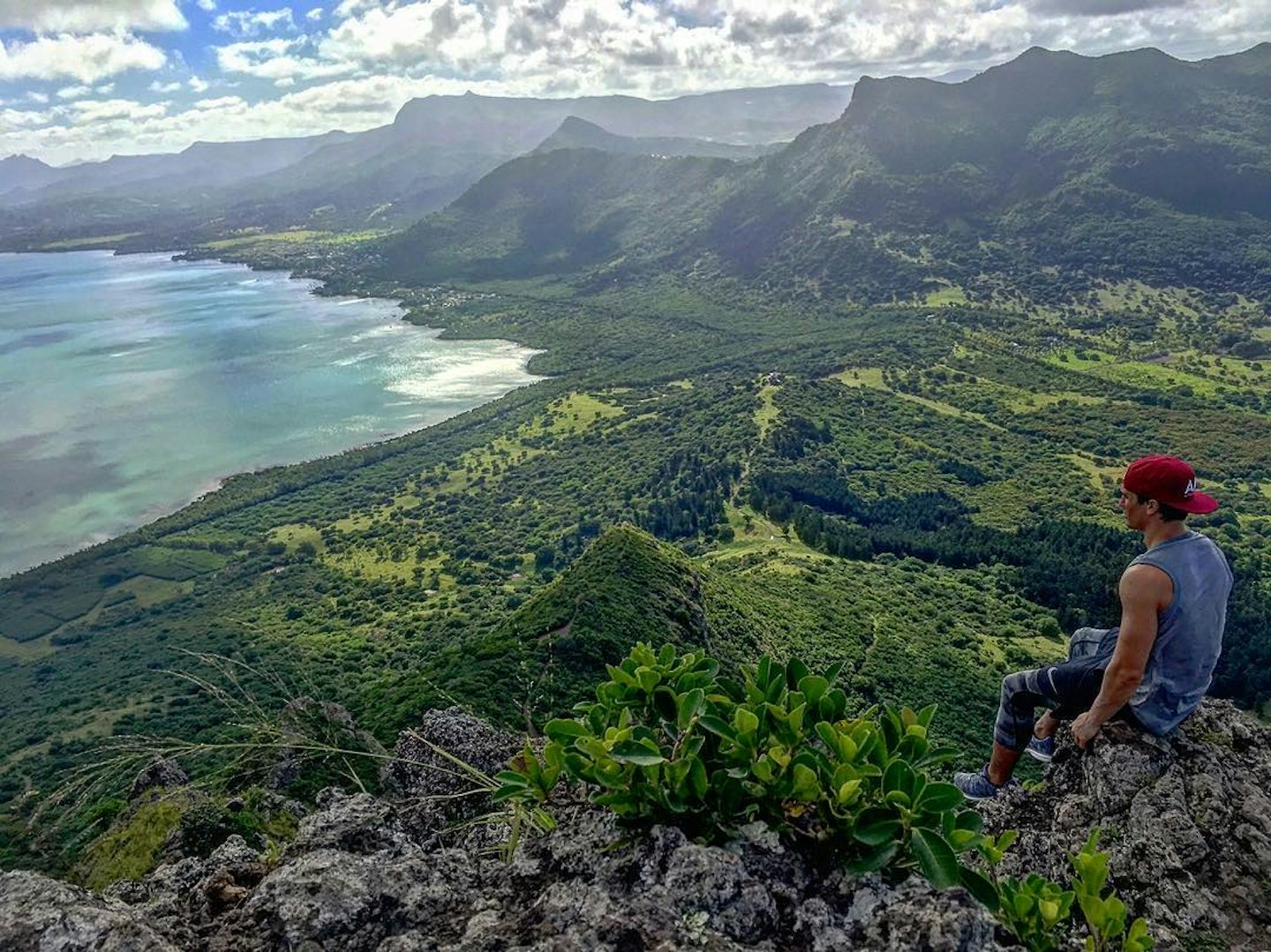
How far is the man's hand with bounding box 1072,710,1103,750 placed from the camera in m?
5.00

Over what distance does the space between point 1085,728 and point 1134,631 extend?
29.7 inches

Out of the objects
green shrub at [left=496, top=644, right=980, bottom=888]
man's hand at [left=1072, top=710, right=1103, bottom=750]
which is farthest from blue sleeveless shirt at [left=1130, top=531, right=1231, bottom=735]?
green shrub at [left=496, top=644, right=980, bottom=888]

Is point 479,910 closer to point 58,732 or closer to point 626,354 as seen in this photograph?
point 58,732

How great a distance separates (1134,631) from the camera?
4.71 m

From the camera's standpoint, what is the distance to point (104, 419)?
123438 mm

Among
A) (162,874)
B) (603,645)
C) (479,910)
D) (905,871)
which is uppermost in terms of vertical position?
(905,871)

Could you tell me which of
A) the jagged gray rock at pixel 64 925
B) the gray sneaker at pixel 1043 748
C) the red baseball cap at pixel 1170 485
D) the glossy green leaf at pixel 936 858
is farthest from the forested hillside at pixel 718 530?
the red baseball cap at pixel 1170 485

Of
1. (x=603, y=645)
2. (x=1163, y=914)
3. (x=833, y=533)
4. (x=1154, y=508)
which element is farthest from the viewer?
(x=833, y=533)

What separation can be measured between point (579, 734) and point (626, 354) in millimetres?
150717

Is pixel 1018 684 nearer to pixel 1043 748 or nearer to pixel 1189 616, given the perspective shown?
pixel 1043 748

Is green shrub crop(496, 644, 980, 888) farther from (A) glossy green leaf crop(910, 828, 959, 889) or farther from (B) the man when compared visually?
(B) the man

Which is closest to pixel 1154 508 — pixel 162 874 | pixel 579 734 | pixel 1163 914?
pixel 1163 914

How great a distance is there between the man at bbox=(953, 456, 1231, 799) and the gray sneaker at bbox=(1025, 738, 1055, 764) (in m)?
0.43

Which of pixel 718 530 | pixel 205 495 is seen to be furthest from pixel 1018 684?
pixel 205 495
